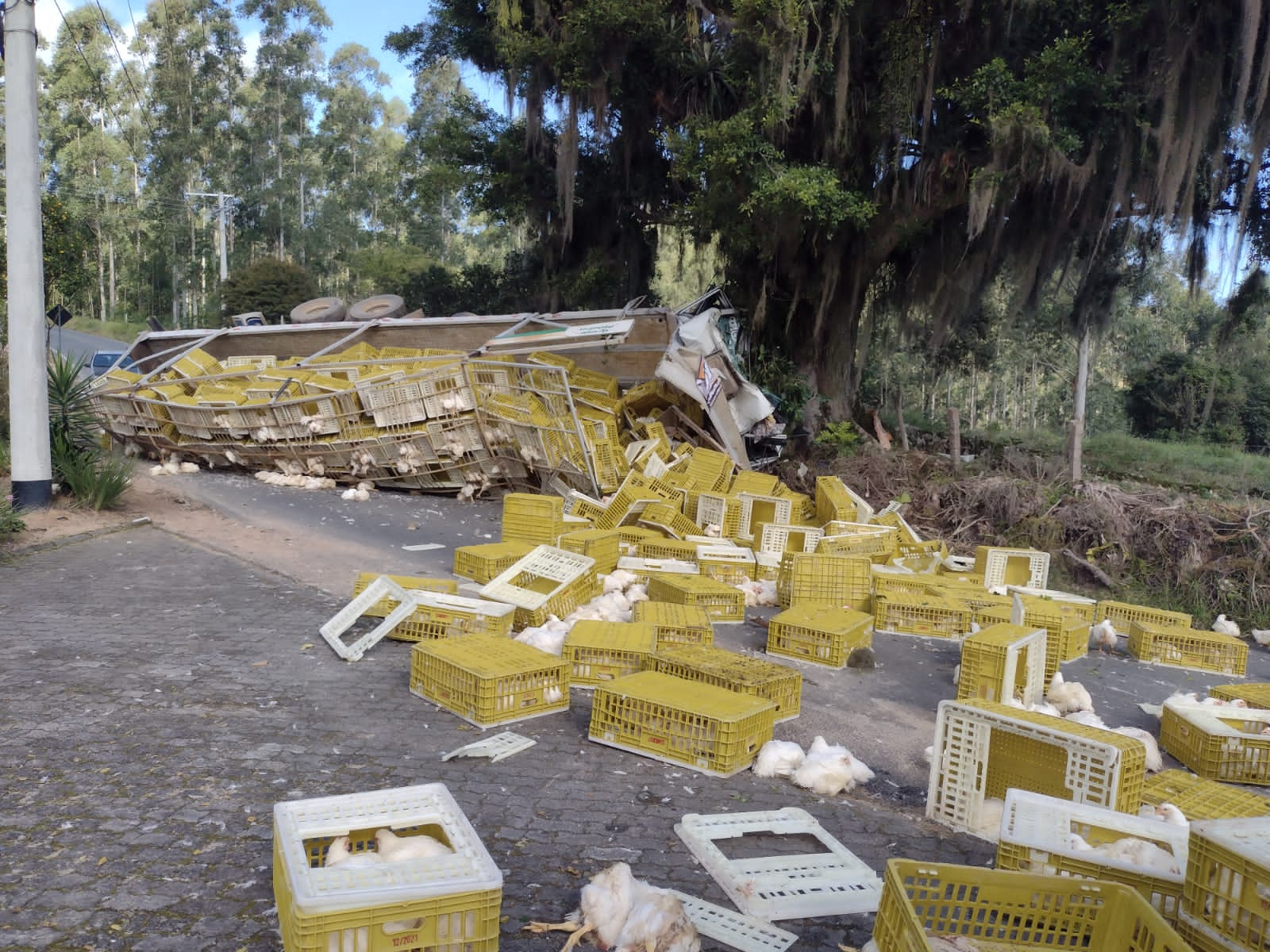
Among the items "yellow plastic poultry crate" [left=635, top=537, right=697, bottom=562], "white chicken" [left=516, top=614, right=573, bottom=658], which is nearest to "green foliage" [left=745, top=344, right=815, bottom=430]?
"yellow plastic poultry crate" [left=635, top=537, right=697, bottom=562]

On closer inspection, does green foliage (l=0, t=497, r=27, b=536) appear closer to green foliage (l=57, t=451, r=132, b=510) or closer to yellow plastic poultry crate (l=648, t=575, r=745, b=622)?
green foliage (l=57, t=451, r=132, b=510)

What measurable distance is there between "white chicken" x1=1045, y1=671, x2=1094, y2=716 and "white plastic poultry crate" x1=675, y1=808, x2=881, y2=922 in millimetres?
2261

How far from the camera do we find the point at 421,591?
575 cm

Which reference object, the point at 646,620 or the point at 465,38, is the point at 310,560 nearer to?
the point at 646,620

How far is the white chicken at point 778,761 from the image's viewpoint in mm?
3980

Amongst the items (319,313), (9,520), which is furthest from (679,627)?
(319,313)

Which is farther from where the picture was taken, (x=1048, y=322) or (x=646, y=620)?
(x=1048, y=322)

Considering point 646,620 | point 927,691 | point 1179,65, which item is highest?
point 1179,65

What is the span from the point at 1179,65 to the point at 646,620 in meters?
8.87

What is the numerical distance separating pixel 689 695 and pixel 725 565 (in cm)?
348

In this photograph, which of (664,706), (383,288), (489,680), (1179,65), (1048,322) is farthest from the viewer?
(383,288)

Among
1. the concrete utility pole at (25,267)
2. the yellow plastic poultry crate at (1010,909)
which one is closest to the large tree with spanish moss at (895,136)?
the concrete utility pole at (25,267)

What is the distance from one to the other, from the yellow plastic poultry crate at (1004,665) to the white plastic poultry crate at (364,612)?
10.2 feet

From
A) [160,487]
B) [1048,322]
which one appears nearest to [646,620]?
[160,487]
